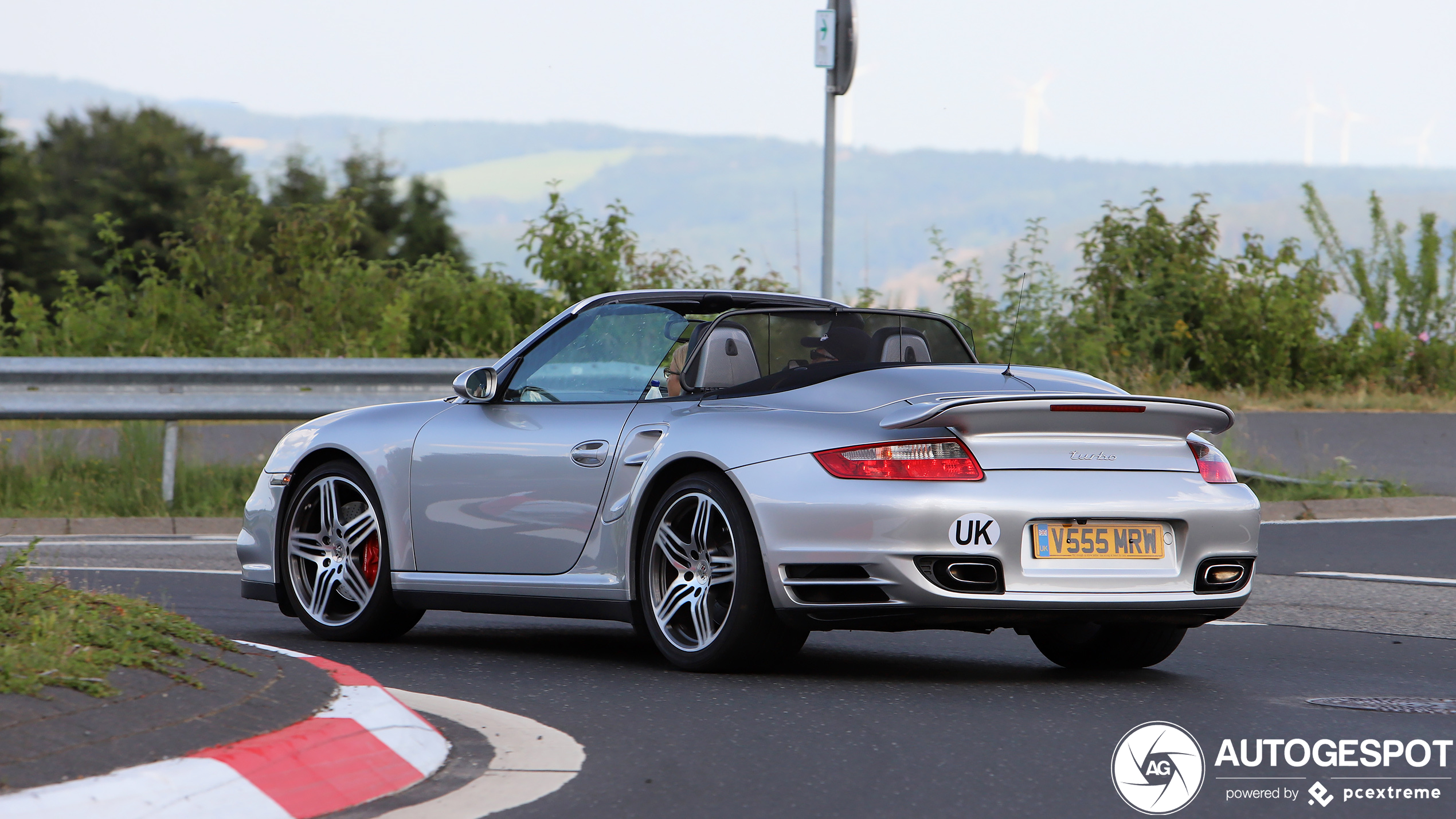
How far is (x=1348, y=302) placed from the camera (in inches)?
787

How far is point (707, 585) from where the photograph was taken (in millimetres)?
6125

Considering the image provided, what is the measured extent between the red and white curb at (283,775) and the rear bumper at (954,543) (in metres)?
1.51

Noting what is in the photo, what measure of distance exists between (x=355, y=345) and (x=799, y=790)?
13.8 m

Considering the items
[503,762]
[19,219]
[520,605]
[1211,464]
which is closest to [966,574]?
[1211,464]

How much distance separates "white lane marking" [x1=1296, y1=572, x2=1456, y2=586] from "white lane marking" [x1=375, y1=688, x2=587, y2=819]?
5759mm

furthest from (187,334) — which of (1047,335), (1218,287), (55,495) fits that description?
(1218,287)

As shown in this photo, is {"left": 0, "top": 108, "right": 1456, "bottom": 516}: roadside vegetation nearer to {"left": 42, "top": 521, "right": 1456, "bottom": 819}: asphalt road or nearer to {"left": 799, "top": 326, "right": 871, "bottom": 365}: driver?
{"left": 42, "top": 521, "right": 1456, "bottom": 819}: asphalt road

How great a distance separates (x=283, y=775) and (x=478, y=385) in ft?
10.5

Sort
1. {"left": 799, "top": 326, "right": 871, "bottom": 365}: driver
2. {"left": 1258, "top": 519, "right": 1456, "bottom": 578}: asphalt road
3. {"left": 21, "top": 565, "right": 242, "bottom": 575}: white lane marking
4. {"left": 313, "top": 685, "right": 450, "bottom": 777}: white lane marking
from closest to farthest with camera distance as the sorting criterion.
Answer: {"left": 313, "top": 685, "right": 450, "bottom": 777}: white lane marking, {"left": 799, "top": 326, "right": 871, "bottom": 365}: driver, {"left": 21, "top": 565, "right": 242, "bottom": 575}: white lane marking, {"left": 1258, "top": 519, "right": 1456, "bottom": 578}: asphalt road

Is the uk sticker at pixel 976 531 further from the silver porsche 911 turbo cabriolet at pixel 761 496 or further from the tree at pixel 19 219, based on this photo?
the tree at pixel 19 219

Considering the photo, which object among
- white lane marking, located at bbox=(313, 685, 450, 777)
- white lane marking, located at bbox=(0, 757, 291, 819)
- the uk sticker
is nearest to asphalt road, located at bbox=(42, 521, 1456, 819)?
white lane marking, located at bbox=(313, 685, 450, 777)

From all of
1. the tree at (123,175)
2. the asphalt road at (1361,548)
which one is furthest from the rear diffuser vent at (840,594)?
the tree at (123,175)

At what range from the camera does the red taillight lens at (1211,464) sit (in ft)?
20.2

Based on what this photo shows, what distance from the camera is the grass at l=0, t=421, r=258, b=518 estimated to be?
40.4 feet
